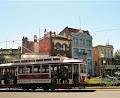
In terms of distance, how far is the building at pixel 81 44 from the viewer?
74.8m

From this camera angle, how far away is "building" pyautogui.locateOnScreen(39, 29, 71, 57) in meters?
69.4

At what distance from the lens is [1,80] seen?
37750 mm

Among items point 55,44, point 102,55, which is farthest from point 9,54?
point 102,55

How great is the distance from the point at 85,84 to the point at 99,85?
22.1 ft

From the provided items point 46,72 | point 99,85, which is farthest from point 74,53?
point 46,72

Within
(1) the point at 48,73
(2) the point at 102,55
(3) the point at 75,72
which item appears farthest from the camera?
(2) the point at 102,55

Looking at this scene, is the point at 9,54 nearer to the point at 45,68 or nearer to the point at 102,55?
the point at 102,55

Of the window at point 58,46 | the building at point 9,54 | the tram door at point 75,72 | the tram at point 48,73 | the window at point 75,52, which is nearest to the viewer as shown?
the tram door at point 75,72

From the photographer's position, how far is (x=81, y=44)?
253ft

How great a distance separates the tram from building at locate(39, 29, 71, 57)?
33618mm

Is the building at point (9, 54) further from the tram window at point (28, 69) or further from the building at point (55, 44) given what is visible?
the tram window at point (28, 69)

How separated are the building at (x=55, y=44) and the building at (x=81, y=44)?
2.05m

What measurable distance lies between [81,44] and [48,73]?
44867 millimetres

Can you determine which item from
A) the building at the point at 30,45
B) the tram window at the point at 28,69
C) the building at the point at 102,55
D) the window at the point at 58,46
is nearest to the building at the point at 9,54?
the building at the point at 30,45
